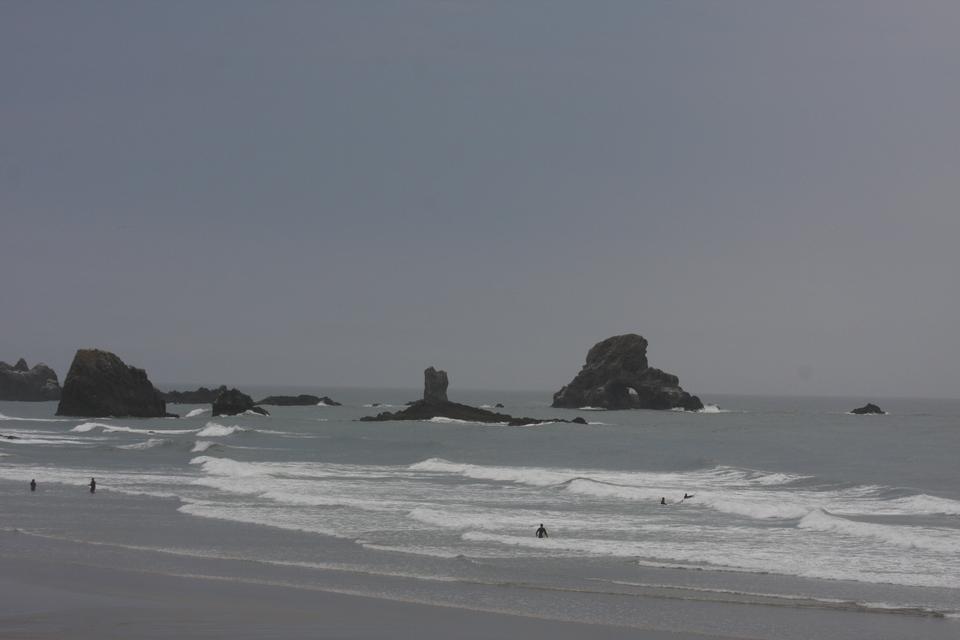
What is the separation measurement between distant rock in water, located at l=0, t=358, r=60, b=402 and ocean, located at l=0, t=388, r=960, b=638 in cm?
10421

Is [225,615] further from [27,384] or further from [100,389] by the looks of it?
[27,384]

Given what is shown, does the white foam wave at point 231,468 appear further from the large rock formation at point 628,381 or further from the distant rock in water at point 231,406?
the large rock formation at point 628,381

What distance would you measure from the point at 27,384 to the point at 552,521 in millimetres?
154012

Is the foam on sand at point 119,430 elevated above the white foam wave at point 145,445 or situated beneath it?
elevated above

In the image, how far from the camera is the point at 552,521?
31.0 meters

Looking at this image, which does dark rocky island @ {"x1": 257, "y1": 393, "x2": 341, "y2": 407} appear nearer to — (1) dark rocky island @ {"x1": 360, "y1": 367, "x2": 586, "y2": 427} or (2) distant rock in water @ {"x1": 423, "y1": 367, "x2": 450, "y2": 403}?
(2) distant rock in water @ {"x1": 423, "y1": 367, "x2": 450, "y2": 403}

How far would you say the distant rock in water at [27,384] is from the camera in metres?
163

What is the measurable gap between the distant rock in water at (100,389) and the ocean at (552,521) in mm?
33593

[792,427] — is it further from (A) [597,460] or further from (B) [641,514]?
(B) [641,514]

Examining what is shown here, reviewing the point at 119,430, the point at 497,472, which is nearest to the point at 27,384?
the point at 119,430

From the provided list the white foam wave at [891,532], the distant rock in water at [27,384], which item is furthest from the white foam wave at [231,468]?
the distant rock in water at [27,384]

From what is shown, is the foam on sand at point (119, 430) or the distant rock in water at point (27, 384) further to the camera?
the distant rock in water at point (27, 384)

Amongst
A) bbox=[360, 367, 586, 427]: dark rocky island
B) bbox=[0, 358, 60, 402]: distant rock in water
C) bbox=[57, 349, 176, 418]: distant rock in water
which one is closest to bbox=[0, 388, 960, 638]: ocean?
bbox=[360, 367, 586, 427]: dark rocky island

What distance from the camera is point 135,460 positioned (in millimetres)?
55688
